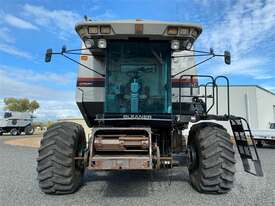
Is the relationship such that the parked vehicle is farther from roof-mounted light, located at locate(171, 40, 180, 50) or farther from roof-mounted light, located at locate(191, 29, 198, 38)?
roof-mounted light, located at locate(191, 29, 198, 38)

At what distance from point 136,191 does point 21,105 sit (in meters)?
97.0

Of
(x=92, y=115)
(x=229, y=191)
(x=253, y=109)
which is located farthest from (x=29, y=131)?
(x=229, y=191)

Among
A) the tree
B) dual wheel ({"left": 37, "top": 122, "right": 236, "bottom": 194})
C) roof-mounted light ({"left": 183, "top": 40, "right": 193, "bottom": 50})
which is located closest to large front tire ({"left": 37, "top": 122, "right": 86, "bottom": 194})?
dual wheel ({"left": 37, "top": 122, "right": 236, "bottom": 194})

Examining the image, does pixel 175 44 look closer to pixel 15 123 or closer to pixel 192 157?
pixel 192 157

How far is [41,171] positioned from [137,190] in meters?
2.07

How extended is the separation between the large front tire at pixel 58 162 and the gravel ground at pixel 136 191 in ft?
0.68

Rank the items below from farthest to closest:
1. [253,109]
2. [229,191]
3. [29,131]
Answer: [29,131] → [253,109] → [229,191]

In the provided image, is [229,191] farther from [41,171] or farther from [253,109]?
[253,109]

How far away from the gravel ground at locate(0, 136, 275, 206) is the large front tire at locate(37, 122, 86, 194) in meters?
0.21

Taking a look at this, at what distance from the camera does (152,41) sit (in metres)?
8.36

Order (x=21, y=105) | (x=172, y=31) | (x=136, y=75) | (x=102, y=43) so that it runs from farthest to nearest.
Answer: (x=21, y=105), (x=136, y=75), (x=102, y=43), (x=172, y=31)

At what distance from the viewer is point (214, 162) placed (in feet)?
24.0

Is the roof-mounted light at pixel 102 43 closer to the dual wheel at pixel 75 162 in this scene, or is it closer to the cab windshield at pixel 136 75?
the cab windshield at pixel 136 75

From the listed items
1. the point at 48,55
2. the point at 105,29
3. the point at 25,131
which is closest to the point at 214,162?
the point at 105,29
